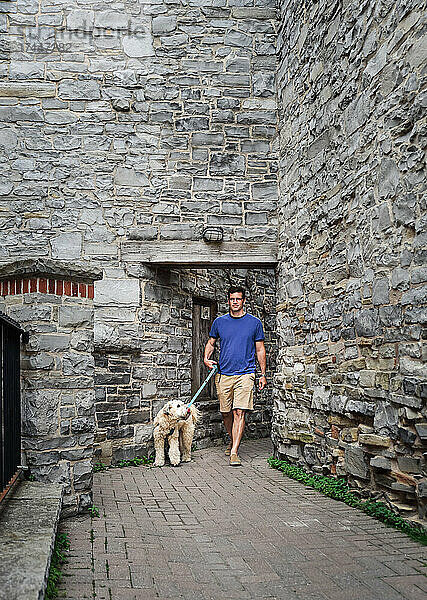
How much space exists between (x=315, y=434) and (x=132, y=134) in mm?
4201

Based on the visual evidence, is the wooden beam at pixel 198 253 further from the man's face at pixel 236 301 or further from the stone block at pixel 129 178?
the stone block at pixel 129 178

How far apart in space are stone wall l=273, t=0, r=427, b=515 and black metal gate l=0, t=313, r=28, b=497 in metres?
2.59

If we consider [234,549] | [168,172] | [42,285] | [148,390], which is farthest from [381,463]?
[168,172]

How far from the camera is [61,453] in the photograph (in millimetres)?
5047

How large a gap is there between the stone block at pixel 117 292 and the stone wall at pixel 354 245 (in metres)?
1.75

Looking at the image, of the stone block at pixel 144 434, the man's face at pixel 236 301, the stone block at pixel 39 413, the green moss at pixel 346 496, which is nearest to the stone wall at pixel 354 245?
the green moss at pixel 346 496

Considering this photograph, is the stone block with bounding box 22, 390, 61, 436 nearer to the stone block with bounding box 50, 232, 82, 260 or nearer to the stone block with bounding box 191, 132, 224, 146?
the stone block with bounding box 50, 232, 82, 260

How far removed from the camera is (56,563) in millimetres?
3781

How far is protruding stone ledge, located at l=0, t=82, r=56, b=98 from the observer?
828cm

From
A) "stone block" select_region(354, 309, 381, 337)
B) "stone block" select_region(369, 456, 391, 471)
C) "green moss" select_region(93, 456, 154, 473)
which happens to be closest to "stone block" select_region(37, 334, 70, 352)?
"stone block" select_region(354, 309, 381, 337)

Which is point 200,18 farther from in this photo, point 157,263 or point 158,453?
point 158,453

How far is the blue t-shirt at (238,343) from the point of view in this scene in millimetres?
8094

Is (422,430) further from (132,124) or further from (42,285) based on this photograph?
(132,124)

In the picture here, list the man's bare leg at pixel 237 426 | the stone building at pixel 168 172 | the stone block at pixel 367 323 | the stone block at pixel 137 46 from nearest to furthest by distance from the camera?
1. the stone block at pixel 367 323
2. the stone building at pixel 168 172
3. the man's bare leg at pixel 237 426
4. the stone block at pixel 137 46
